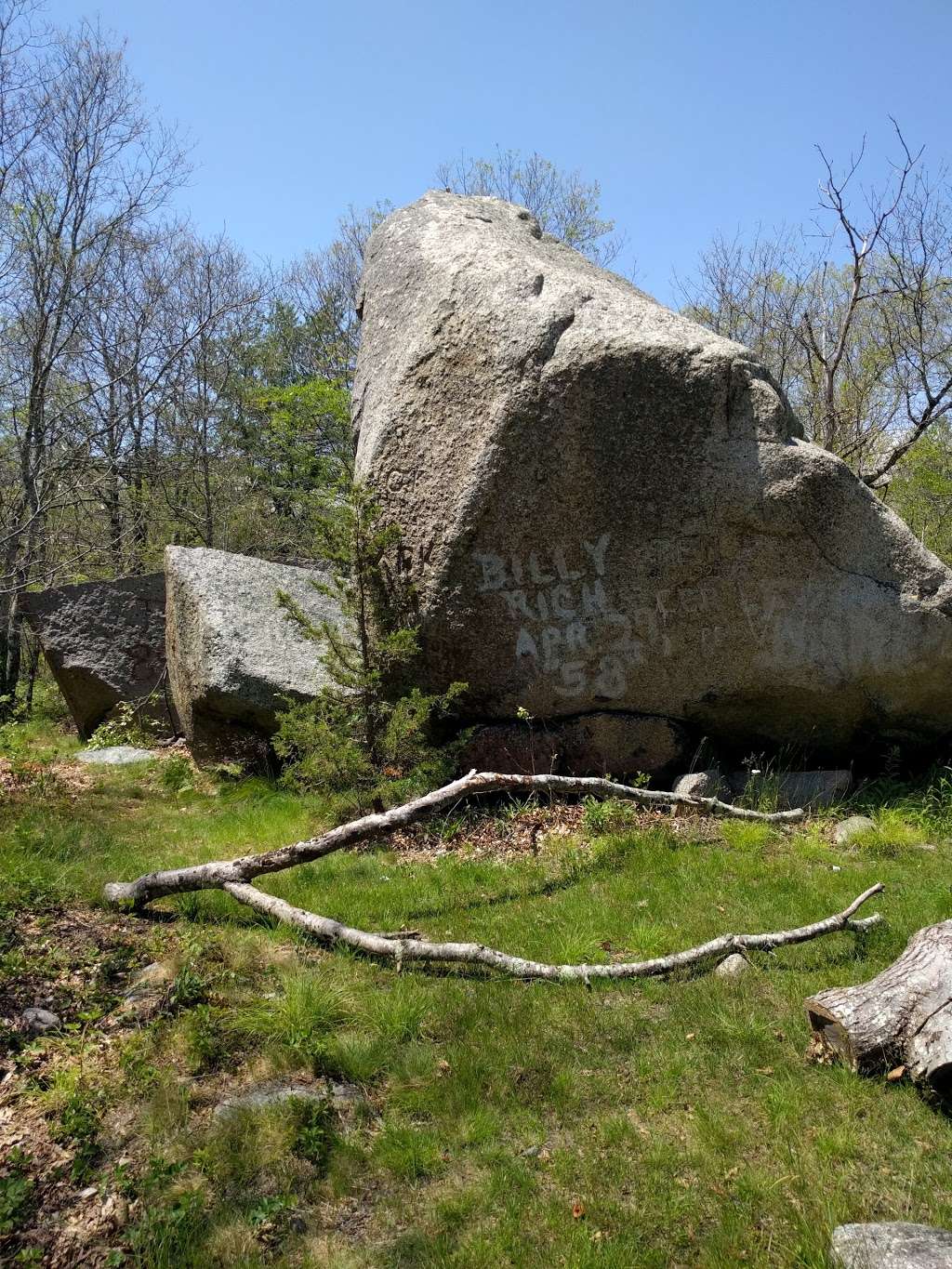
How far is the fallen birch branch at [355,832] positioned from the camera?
558 cm

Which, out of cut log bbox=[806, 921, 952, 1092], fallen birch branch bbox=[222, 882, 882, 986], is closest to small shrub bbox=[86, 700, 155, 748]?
fallen birch branch bbox=[222, 882, 882, 986]

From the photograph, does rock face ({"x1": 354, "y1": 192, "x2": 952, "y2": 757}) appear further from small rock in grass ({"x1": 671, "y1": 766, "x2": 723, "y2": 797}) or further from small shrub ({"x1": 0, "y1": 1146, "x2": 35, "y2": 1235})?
small shrub ({"x1": 0, "y1": 1146, "x2": 35, "y2": 1235})

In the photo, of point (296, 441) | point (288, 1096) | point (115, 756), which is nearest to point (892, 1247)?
point (288, 1096)

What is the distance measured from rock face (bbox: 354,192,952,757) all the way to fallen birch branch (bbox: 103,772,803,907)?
88cm

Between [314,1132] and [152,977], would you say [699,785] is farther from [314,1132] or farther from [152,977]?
[314,1132]

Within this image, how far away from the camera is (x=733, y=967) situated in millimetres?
4867

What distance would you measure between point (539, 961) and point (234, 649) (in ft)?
16.2

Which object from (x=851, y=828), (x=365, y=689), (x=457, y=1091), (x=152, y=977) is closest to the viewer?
(x=457, y=1091)

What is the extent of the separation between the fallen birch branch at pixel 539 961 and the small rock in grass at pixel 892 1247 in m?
1.94

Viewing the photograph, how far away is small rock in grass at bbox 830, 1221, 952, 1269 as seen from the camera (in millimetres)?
2664

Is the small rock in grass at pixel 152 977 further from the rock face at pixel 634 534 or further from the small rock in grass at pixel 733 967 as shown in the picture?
the rock face at pixel 634 534

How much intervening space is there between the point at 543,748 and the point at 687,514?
7.85 ft

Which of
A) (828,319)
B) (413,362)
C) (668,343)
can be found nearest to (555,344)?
(668,343)

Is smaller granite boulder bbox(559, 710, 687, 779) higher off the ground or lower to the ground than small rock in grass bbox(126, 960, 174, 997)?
higher
